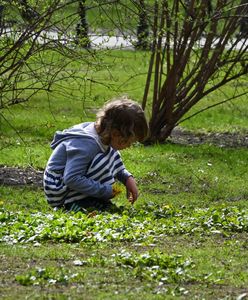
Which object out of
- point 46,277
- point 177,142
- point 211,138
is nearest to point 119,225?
point 46,277

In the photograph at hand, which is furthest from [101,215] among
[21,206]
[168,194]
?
[168,194]

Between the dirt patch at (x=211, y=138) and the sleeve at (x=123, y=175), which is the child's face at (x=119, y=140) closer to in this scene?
the sleeve at (x=123, y=175)

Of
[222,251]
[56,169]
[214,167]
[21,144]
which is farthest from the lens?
[21,144]

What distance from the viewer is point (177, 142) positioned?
1498 centimetres

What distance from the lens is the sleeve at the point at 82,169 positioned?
841 centimetres

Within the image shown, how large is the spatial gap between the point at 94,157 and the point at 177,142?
6539 millimetres

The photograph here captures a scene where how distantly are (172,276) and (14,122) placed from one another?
1048cm

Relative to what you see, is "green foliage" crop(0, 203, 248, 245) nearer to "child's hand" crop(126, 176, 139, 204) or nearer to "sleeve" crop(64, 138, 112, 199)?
"child's hand" crop(126, 176, 139, 204)

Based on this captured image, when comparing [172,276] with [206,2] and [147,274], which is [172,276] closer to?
[147,274]

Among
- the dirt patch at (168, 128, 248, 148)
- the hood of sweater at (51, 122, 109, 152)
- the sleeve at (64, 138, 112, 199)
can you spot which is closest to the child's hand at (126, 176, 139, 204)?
the sleeve at (64, 138, 112, 199)

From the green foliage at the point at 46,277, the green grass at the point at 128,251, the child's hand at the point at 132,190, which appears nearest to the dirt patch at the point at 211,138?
the green grass at the point at 128,251

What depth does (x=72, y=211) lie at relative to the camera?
8.48m

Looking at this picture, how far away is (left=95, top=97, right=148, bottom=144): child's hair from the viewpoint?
8.30 meters

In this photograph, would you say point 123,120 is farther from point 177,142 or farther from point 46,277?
point 177,142
